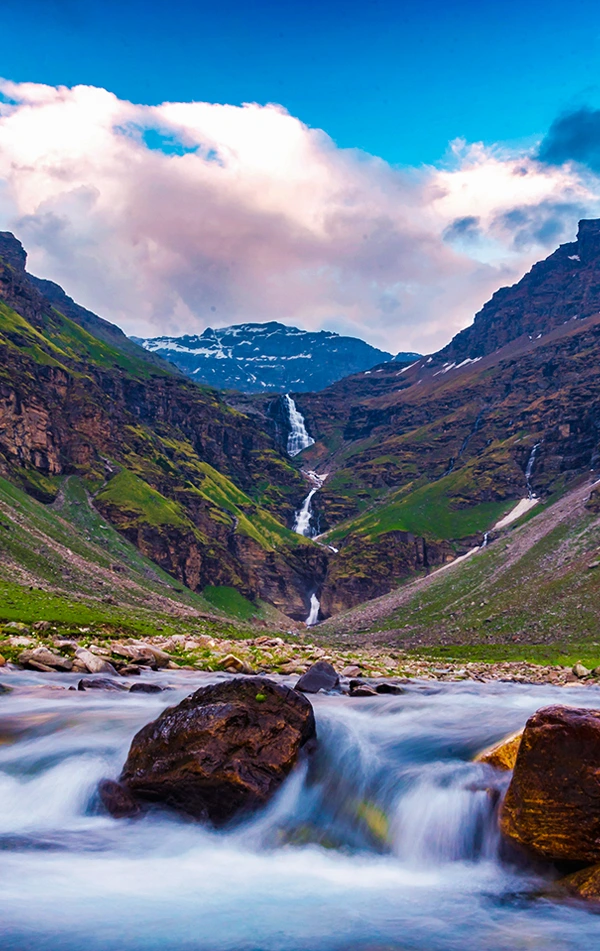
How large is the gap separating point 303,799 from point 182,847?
3367mm

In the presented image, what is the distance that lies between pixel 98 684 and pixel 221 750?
12.9 metres

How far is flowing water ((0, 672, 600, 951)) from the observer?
922 cm

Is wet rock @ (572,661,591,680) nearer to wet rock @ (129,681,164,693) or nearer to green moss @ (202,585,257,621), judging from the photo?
wet rock @ (129,681,164,693)

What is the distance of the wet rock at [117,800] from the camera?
14094 mm

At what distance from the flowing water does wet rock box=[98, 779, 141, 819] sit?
0.98ft

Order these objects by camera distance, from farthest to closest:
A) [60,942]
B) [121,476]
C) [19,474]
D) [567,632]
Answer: [121,476], [19,474], [567,632], [60,942]

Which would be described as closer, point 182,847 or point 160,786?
point 182,847

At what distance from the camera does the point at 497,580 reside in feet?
441

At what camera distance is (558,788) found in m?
11.1

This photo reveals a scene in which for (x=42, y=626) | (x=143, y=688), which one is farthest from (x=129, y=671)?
(x=42, y=626)

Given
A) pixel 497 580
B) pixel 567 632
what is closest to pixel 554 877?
pixel 567 632

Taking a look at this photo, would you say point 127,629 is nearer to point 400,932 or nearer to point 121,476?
point 400,932

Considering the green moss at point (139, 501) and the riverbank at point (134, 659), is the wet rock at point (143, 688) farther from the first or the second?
the green moss at point (139, 501)

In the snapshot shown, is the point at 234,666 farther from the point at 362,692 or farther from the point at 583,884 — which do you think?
the point at 583,884
